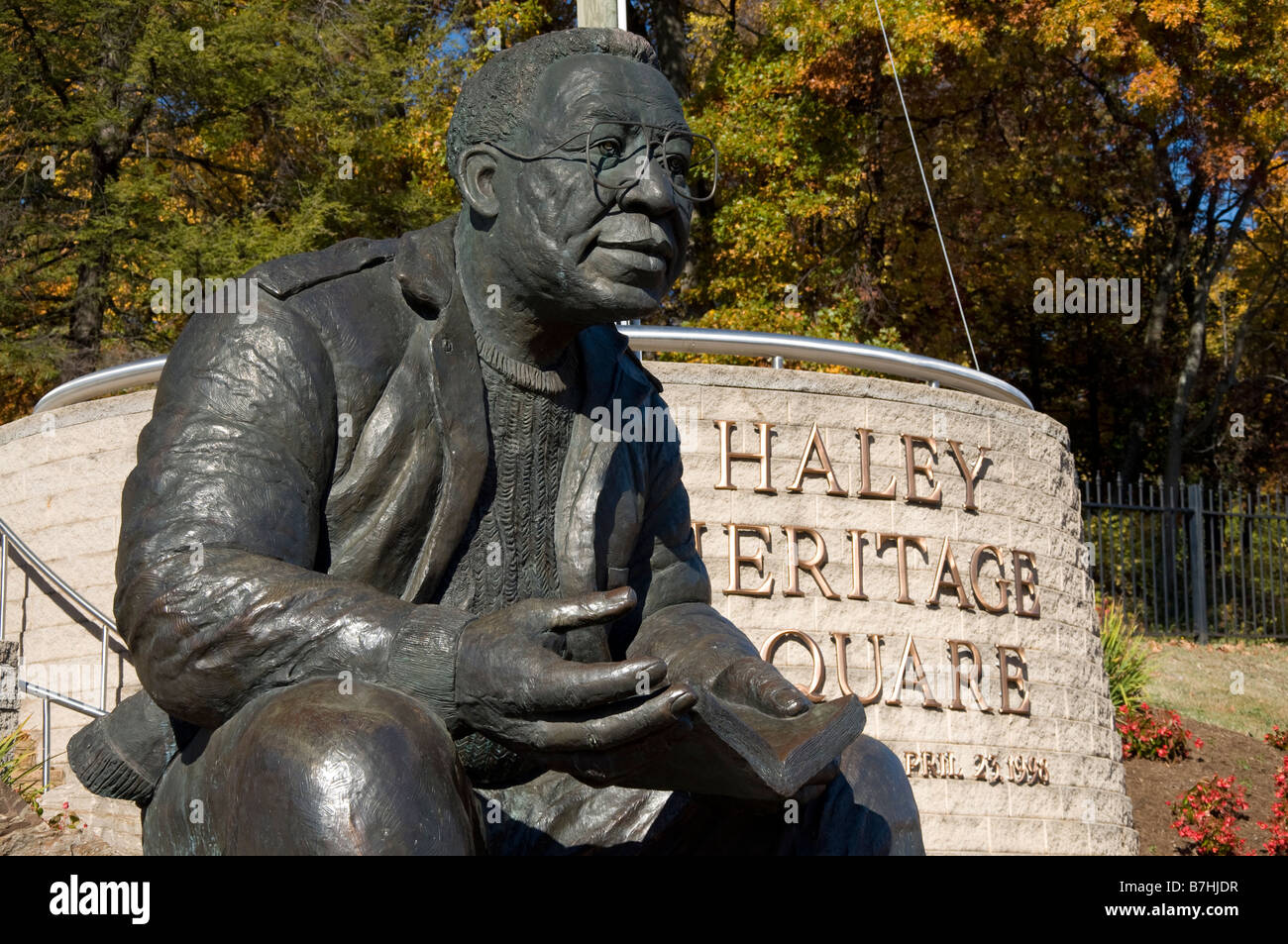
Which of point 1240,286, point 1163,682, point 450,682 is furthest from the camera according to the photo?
point 1240,286

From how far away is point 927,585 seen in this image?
958cm

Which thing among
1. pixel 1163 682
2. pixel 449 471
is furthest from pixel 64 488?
pixel 1163 682

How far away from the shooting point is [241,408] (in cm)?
249

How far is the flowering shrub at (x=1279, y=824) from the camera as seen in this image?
10398mm

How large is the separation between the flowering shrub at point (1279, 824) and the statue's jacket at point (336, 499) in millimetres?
8735

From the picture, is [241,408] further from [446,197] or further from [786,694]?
[446,197]

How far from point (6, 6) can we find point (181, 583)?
54.9 feet

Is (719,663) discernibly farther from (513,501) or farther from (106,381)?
(106,381)

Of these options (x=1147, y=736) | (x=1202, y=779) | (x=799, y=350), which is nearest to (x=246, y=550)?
(x=799, y=350)

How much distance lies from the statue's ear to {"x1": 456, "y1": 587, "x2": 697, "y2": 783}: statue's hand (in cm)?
86

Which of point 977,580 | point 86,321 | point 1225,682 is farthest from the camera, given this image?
point 86,321

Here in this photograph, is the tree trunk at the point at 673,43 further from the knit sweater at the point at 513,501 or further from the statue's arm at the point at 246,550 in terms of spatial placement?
the statue's arm at the point at 246,550

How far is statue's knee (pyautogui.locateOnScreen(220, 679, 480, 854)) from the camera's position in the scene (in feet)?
6.91

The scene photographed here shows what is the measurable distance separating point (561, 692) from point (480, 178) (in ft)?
3.64
